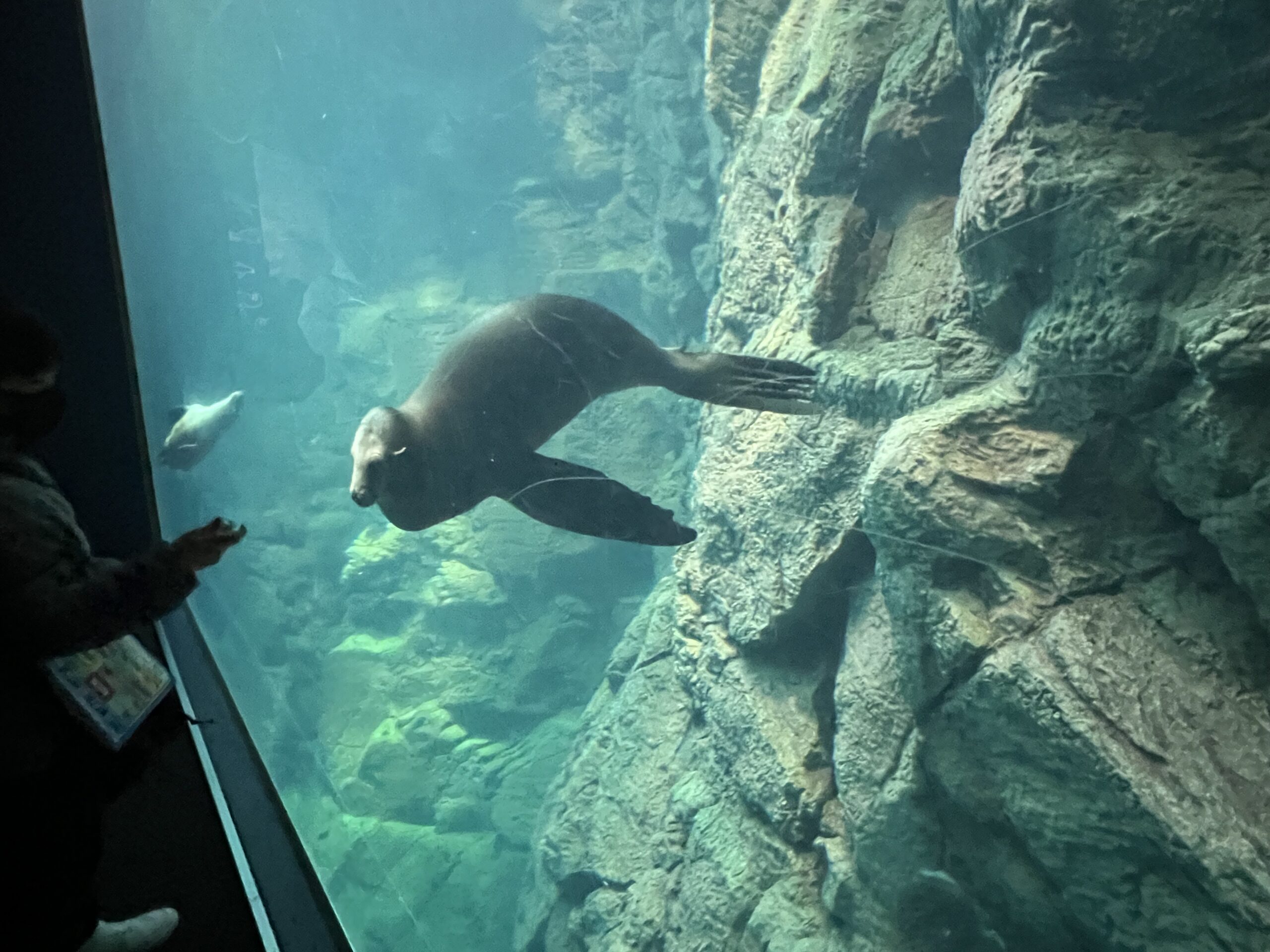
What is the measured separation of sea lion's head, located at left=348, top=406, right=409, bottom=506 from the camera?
3.34 m

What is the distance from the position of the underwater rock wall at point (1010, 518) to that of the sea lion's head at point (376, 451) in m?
2.28

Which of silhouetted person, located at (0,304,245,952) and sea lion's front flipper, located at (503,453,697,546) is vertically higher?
silhouetted person, located at (0,304,245,952)

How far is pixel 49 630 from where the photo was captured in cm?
94

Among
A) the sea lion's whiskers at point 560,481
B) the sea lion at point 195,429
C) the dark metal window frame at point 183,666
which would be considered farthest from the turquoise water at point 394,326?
the sea lion's whiskers at point 560,481

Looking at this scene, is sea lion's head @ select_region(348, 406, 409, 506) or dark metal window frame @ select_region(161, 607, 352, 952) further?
sea lion's head @ select_region(348, 406, 409, 506)

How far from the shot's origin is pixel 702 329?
10.4 metres

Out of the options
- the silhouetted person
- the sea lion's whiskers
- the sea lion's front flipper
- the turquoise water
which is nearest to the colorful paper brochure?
the silhouetted person

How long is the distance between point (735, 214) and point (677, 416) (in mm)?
4218

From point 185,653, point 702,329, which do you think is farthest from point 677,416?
point 185,653

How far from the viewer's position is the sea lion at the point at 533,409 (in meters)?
3.60

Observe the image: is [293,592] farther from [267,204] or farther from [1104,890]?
[267,204]

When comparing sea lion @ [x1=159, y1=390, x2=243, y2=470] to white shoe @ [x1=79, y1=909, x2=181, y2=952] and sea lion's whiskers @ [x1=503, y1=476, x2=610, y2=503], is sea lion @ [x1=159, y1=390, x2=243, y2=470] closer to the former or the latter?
sea lion's whiskers @ [x1=503, y1=476, x2=610, y2=503]

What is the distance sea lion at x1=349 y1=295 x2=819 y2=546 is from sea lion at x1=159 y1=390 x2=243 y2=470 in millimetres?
3636

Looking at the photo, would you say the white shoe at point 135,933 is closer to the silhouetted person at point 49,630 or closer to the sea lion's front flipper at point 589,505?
the silhouetted person at point 49,630
